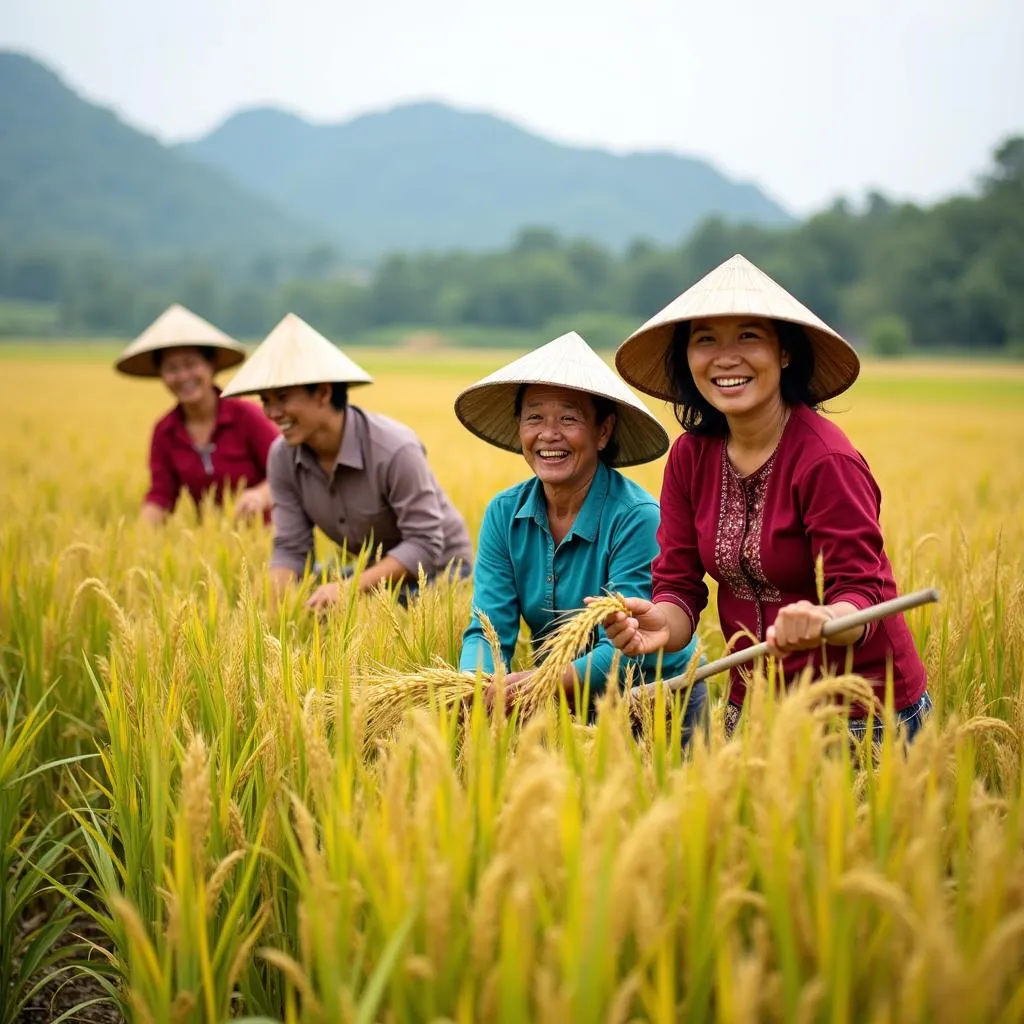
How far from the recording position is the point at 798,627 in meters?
1.74

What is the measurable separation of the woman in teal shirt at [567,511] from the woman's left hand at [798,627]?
705 mm

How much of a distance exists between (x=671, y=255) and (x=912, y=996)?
278 feet

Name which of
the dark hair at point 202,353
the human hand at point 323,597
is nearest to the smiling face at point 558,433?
the human hand at point 323,597

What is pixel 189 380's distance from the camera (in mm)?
4758

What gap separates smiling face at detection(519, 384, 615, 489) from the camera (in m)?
2.50

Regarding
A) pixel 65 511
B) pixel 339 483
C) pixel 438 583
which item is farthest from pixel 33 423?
pixel 438 583

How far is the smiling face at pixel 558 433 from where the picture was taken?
2.50 metres

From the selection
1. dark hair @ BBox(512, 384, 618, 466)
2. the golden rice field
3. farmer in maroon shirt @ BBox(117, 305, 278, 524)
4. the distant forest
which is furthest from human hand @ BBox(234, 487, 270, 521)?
Result: the distant forest

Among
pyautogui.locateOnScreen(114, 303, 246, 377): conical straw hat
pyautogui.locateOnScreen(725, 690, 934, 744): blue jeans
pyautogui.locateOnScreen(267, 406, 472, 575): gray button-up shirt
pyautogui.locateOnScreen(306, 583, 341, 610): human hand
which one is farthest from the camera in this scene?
pyautogui.locateOnScreen(114, 303, 246, 377): conical straw hat

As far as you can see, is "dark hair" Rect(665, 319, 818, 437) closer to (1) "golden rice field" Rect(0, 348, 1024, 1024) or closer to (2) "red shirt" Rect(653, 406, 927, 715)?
(2) "red shirt" Rect(653, 406, 927, 715)

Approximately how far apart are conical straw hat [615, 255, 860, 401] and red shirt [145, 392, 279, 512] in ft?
9.15

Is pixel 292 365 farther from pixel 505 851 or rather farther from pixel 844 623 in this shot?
pixel 505 851

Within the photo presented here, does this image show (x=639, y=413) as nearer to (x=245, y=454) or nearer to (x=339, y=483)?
(x=339, y=483)

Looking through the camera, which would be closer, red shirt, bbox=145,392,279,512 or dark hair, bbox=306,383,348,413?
dark hair, bbox=306,383,348,413
